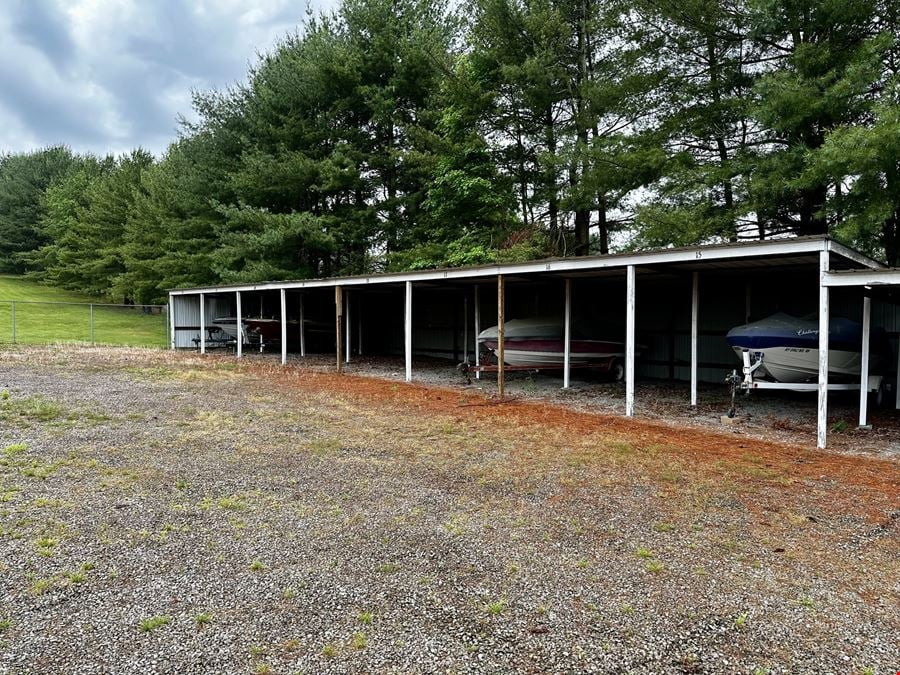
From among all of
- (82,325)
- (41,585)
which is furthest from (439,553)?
Answer: (82,325)

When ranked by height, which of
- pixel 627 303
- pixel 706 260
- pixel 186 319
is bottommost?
pixel 186 319

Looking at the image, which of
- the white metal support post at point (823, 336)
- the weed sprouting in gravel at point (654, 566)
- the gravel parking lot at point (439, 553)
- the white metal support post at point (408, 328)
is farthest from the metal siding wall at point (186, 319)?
the weed sprouting in gravel at point (654, 566)

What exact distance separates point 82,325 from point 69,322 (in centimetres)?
174

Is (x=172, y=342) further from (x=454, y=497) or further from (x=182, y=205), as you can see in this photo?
(x=454, y=497)

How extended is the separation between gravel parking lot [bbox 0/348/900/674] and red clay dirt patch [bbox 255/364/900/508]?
0.06m

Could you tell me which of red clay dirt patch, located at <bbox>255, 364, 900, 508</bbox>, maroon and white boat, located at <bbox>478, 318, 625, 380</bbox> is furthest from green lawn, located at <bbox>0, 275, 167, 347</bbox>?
maroon and white boat, located at <bbox>478, 318, 625, 380</bbox>

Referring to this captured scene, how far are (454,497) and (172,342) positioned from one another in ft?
61.5

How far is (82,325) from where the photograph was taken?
26.7 meters

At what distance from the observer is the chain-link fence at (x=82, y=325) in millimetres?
21250

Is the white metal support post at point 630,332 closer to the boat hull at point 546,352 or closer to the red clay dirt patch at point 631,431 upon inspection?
the red clay dirt patch at point 631,431

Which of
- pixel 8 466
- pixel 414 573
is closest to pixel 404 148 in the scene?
pixel 8 466

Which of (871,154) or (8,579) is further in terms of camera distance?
(871,154)

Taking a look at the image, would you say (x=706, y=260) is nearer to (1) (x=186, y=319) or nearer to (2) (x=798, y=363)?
(2) (x=798, y=363)

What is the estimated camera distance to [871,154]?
8.28m
